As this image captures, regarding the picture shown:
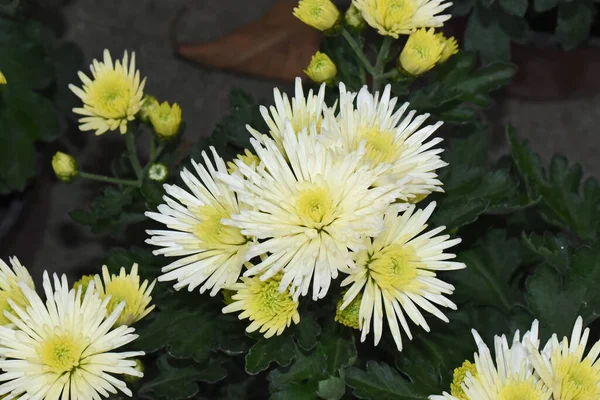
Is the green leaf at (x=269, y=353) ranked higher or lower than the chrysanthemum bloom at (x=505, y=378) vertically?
higher

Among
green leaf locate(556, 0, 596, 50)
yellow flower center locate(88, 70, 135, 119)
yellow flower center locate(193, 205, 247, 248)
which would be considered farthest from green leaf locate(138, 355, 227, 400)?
green leaf locate(556, 0, 596, 50)

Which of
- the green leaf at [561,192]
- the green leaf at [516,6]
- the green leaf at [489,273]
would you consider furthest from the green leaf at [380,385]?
the green leaf at [516,6]

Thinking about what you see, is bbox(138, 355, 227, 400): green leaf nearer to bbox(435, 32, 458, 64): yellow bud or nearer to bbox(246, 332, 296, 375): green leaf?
bbox(246, 332, 296, 375): green leaf

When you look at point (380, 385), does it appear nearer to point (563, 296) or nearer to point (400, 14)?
point (563, 296)

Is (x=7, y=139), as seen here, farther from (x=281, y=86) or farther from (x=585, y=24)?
(x=585, y=24)

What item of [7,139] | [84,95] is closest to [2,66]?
[7,139]

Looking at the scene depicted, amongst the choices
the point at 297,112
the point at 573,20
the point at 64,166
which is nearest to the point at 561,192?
the point at 573,20

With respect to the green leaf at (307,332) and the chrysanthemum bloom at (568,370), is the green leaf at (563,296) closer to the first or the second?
the chrysanthemum bloom at (568,370)
